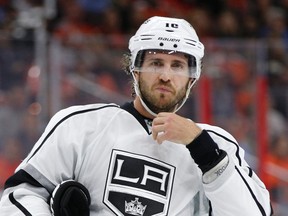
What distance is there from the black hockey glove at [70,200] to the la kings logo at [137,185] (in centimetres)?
8

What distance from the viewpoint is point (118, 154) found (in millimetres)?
2623

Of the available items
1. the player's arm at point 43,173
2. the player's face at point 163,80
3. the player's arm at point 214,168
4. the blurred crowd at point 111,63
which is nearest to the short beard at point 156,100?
the player's face at point 163,80

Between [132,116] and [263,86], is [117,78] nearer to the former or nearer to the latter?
[263,86]

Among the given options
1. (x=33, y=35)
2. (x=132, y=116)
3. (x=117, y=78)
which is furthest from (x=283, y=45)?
(x=132, y=116)

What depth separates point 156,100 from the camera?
265 centimetres

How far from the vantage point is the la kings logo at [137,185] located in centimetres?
257

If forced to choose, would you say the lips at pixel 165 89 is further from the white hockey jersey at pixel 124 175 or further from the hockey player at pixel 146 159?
the white hockey jersey at pixel 124 175

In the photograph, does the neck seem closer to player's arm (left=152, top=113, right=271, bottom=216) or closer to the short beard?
the short beard

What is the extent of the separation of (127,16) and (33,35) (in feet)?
4.70

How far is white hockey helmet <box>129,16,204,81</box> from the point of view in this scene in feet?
8.71

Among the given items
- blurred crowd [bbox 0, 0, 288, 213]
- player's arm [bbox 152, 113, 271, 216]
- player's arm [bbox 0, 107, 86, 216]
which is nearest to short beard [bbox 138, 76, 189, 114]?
player's arm [bbox 152, 113, 271, 216]

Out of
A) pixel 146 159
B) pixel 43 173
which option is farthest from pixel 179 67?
pixel 43 173

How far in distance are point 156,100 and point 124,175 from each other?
0.25 m

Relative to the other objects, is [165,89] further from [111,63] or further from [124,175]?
[111,63]
